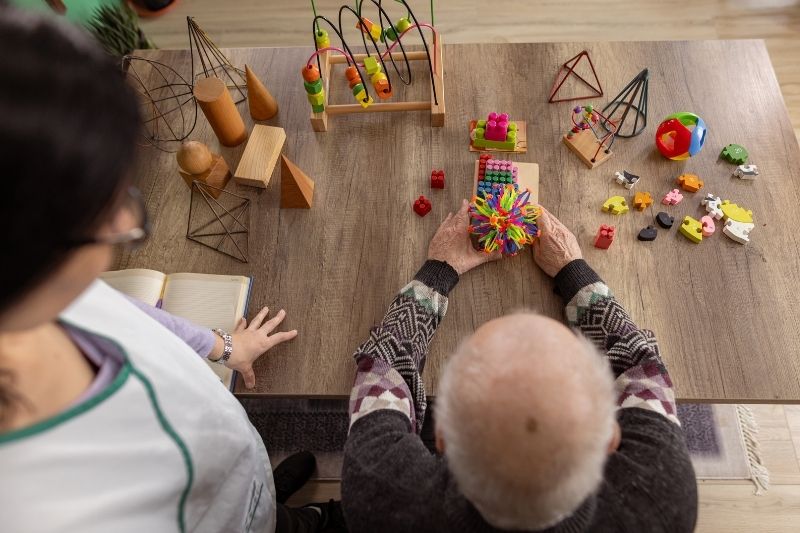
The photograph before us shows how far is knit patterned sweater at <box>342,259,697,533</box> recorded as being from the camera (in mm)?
729

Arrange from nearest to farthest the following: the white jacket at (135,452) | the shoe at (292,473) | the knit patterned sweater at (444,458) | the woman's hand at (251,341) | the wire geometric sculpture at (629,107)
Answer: the white jacket at (135,452), the knit patterned sweater at (444,458), the woman's hand at (251,341), the wire geometric sculpture at (629,107), the shoe at (292,473)

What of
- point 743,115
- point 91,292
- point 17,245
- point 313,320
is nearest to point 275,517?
point 313,320

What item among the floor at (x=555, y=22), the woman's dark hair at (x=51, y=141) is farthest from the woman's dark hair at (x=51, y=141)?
the floor at (x=555, y=22)

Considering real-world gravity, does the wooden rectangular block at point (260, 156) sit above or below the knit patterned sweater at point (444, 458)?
above

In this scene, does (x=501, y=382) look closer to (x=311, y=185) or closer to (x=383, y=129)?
(x=311, y=185)

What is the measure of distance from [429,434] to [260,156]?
895mm

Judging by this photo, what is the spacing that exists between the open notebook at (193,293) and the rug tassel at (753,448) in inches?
59.7

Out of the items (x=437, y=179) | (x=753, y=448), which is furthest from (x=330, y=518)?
(x=753, y=448)

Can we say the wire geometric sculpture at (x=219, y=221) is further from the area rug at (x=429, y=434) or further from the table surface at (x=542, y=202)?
the area rug at (x=429, y=434)

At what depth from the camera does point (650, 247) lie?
3.74ft

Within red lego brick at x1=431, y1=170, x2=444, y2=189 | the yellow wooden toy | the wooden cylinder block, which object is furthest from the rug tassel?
the wooden cylinder block

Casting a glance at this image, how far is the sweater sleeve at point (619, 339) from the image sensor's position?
91 centimetres

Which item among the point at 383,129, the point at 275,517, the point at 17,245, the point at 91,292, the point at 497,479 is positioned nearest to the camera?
the point at 17,245

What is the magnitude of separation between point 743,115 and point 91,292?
1471 millimetres
